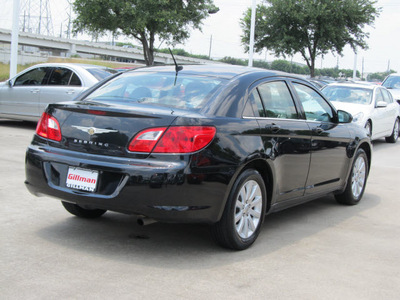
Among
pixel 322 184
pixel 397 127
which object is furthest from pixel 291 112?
pixel 397 127

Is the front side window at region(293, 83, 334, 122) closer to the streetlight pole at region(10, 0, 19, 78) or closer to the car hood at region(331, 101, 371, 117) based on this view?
the car hood at region(331, 101, 371, 117)

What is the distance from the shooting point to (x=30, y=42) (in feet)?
307

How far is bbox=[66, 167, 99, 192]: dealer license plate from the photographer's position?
173 inches

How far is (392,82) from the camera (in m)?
23.9

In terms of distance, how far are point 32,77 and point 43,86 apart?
534 mm

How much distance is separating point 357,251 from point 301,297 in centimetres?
143

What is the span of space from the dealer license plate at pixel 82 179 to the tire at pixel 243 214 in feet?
3.39

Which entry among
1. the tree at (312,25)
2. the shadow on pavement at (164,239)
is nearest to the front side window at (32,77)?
the shadow on pavement at (164,239)

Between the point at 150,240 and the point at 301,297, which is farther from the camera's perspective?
the point at 150,240

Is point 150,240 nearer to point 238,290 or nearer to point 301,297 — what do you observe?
point 238,290

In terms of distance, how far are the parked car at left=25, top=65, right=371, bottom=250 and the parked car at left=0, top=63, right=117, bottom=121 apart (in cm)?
717

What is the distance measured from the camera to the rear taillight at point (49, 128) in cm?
478

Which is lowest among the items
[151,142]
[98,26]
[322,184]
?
[322,184]

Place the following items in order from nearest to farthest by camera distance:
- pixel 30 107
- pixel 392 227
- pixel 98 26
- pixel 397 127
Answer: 1. pixel 392 227
2. pixel 30 107
3. pixel 397 127
4. pixel 98 26
